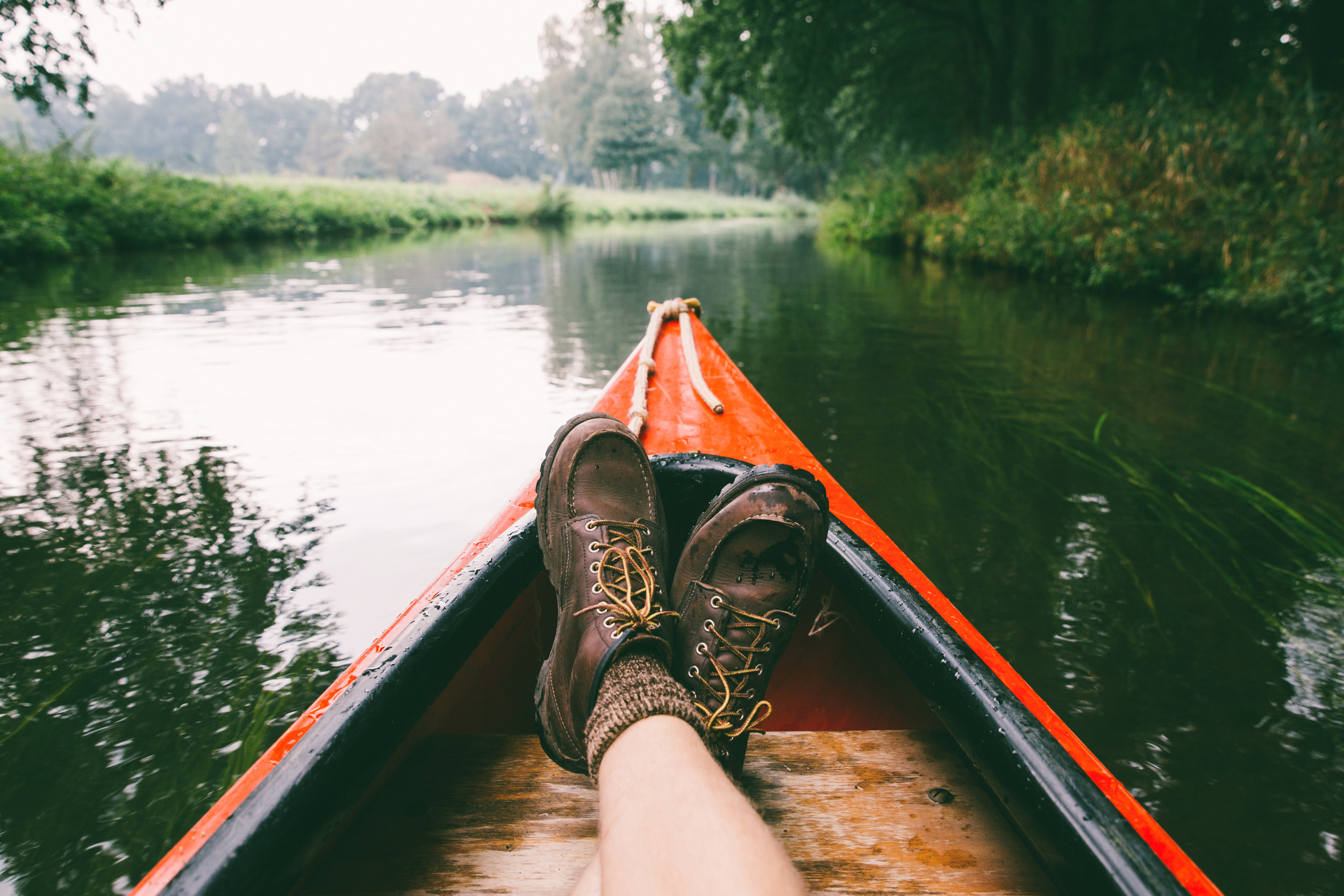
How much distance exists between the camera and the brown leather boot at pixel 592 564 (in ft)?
3.43

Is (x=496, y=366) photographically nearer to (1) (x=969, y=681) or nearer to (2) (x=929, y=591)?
(2) (x=929, y=591)

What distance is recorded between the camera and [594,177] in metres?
57.9

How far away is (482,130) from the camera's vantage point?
235 ft

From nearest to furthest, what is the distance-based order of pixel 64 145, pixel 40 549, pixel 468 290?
1. pixel 40 549
2. pixel 468 290
3. pixel 64 145

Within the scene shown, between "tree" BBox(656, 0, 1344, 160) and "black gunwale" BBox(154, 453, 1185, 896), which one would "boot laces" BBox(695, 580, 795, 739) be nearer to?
"black gunwale" BBox(154, 453, 1185, 896)

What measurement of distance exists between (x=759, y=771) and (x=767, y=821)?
0.30ft

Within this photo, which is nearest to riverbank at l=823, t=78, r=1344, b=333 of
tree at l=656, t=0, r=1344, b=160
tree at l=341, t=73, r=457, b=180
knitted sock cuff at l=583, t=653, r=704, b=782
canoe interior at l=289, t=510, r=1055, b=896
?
tree at l=656, t=0, r=1344, b=160

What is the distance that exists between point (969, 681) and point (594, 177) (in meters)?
62.1

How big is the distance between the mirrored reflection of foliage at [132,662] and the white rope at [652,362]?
111 cm

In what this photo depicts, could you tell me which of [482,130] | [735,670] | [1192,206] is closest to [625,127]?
[482,130]

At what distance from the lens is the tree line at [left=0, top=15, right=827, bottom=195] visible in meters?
49.7

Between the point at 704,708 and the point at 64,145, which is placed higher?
the point at 64,145

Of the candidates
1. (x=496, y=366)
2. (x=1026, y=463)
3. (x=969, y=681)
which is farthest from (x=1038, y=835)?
(x=496, y=366)

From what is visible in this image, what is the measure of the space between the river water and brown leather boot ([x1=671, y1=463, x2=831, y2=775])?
1024 millimetres
